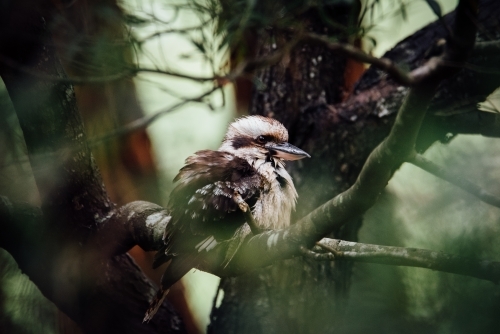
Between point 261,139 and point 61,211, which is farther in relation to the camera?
point 261,139

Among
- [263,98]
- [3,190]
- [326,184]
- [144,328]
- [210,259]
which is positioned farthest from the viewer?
[263,98]

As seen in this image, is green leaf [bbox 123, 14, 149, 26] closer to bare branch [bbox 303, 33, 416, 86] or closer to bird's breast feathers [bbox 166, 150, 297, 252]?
bird's breast feathers [bbox 166, 150, 297, 252]

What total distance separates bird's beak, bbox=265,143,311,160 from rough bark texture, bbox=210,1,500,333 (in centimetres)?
24

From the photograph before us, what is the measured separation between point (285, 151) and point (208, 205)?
45 centimetres

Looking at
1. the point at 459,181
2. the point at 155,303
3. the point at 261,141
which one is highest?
the point at 261,141

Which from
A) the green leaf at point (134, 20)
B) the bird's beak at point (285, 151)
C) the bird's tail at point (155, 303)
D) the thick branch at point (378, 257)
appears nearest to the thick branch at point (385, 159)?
the thick branch at point (378, 257)

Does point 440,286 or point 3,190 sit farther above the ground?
point 3,190

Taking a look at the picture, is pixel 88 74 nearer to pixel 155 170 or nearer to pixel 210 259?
pixel 210 259

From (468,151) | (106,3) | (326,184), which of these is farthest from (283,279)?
(106,3)

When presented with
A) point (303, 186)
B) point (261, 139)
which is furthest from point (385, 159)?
point (303, 186)

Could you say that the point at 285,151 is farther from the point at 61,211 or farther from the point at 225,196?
the point at 61,211

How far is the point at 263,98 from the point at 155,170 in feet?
2.45

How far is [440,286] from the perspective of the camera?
171 cm

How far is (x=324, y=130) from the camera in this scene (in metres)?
2.30
